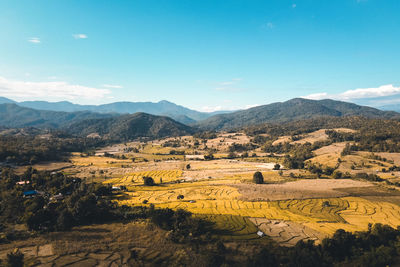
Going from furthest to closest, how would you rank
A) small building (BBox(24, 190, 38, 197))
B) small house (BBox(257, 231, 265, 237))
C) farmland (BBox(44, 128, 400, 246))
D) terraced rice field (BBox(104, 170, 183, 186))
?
1. terraced rice field (BBox(104, 170, 183, 186))
2. small building (BBox(24, 190, 38, 197))
3. farmland (BBox(44, 128, 400, 246))
4. small house (BBox(257, 231, 265, 237))

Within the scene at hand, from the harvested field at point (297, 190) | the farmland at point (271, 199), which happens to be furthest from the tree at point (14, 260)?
the harvested field at point (297, 190)

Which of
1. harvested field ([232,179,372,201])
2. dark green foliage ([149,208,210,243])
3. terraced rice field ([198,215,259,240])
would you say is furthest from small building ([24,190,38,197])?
harvested field ([232,179,372,201])

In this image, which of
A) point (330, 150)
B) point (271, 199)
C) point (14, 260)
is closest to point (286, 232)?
point (271, 199)

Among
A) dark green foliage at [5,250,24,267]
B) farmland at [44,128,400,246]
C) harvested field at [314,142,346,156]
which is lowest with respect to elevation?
farmland at [44,128,400,246]

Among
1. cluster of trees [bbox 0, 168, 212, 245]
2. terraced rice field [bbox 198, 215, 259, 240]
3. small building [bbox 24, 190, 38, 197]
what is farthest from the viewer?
small building [bbox 24, 190, 38, 197]

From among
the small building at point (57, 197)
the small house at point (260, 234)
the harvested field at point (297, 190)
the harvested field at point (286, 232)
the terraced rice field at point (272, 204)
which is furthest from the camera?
the harvested field at point (297, 190)

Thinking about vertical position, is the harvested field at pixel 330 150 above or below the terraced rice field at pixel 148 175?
above

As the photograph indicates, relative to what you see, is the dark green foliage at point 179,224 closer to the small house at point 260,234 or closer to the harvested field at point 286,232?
the small house at point 260,234

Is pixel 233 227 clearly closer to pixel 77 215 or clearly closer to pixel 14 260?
pixel 77 215

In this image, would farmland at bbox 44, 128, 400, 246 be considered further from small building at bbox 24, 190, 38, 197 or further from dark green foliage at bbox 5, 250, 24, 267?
dark green foliage at bbox 5, 250, 24, 267

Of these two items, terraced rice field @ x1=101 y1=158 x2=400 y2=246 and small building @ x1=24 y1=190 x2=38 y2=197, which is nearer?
terraced rice field @ x1=101 y1=158 x2=400 y2=246

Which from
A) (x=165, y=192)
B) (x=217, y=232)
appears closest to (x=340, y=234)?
(x=217, y=232)

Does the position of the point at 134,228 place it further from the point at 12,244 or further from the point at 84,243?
the point at 12,244
